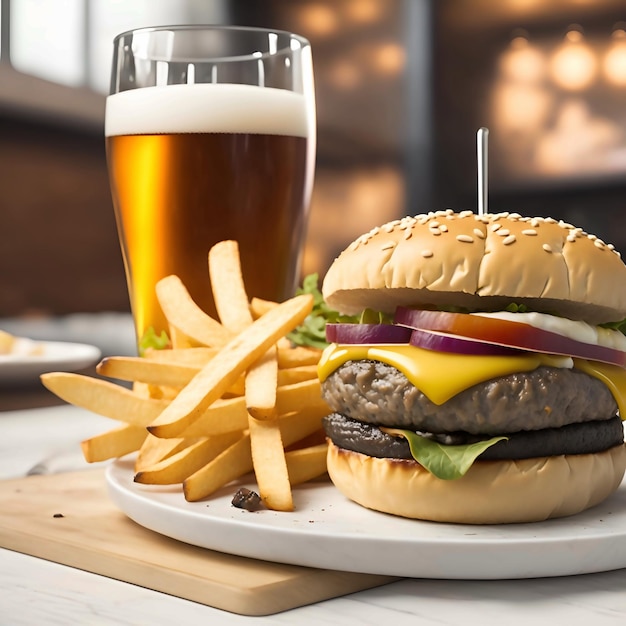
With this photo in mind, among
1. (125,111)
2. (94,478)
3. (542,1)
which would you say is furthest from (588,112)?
(94,478)

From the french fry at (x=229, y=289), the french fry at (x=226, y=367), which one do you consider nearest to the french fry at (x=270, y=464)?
the french fry at (x=226, y=367)

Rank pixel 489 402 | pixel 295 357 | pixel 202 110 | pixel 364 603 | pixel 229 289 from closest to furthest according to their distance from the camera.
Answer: pixel 364 603 → pixel 489 402 → pixel 295 357 → pixel 229 289 → pixel 202 110

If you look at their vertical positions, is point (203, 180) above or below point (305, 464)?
above

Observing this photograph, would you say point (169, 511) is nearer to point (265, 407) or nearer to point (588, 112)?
point (265, 407)

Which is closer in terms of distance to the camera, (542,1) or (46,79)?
(46,79)

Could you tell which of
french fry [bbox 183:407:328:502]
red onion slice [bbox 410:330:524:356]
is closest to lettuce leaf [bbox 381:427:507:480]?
red onion slice [bbox 410:330:524:356]

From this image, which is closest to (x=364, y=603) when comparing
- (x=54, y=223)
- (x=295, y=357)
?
(x=295, y=357)

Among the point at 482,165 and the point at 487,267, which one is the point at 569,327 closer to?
the point at 487,267

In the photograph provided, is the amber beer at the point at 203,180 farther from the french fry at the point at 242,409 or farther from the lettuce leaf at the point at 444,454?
the lettuce leaf at the point at 444,454
